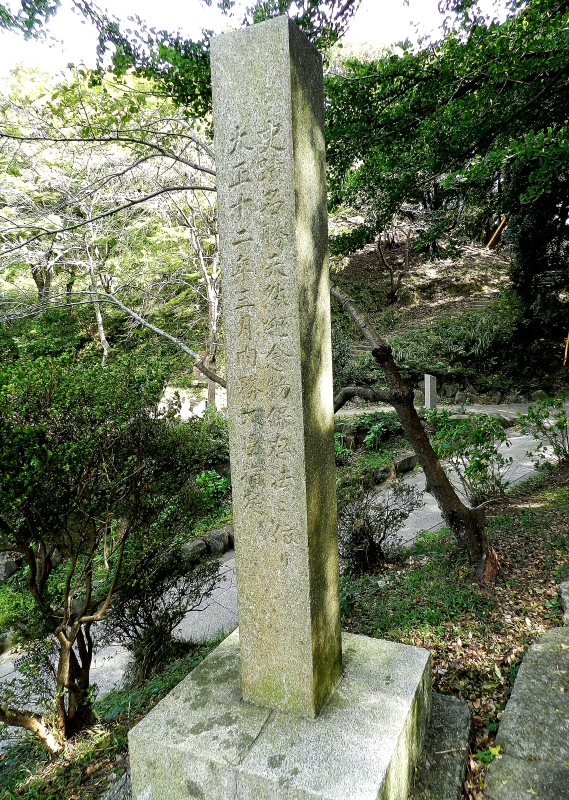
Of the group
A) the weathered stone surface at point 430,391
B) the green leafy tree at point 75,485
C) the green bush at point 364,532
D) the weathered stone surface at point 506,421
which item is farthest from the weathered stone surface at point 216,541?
the weathered stone surface at point 506,421

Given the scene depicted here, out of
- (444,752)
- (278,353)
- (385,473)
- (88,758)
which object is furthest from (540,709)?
(385,473)

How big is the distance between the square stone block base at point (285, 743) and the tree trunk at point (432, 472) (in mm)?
1750

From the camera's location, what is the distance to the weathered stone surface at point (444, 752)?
1.82 meters

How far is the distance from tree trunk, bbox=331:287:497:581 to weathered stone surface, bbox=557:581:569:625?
0.46m

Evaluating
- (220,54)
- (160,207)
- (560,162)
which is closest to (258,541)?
(220,54)

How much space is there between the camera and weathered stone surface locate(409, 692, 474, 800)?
182 centimetres

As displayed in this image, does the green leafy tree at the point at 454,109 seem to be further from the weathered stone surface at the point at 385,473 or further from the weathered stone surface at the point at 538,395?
the weathered stone surface at the point at 538,395

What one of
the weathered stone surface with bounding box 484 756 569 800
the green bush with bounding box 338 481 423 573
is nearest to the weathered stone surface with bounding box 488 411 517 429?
the green bush with bounding box 338 481 423 573

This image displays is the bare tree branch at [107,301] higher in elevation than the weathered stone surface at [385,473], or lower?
higher

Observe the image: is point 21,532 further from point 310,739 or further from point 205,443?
point 310,739

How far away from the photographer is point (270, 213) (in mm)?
Answer: 1570

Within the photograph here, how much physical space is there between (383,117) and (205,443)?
154 inches

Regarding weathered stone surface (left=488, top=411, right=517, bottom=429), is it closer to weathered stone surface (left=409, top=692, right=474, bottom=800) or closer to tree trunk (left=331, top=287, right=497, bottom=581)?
tree trunk (left=331, top=287, right=497, bottom=581)

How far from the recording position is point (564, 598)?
3.09 m
